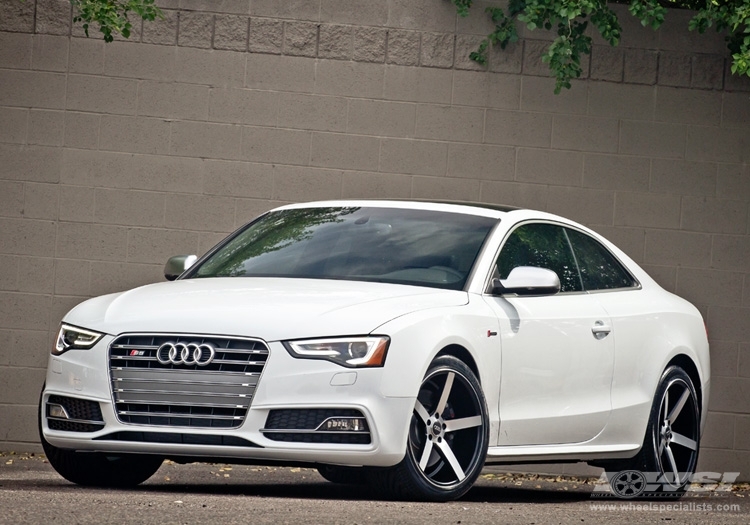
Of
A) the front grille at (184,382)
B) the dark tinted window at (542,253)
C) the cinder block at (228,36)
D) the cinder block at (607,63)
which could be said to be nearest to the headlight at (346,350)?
the front grille at (184,382)

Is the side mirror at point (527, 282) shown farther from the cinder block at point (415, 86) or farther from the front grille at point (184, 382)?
the cinder block at point (415, 86)

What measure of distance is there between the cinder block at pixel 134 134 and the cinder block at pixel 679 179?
3791mm

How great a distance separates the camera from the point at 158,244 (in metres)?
10.8

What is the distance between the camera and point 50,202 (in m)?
10.8

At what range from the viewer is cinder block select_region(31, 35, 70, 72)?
428 inches

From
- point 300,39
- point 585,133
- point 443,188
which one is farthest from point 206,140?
point 585,133

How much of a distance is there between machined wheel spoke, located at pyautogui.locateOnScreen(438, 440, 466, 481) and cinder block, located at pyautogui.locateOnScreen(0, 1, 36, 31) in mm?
5938

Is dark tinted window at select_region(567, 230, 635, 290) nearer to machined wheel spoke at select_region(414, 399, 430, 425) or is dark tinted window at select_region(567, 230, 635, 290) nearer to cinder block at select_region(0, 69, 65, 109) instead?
machined wheel spoke at select_region(414, 399, 430, 425)

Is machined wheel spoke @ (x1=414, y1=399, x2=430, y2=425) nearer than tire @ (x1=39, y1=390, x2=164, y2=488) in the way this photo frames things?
Yes

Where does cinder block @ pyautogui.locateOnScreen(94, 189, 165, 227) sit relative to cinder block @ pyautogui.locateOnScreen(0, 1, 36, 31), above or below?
below

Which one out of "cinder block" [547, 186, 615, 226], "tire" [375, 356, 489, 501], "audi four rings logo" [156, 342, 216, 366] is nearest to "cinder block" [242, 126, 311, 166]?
"cinder block" [547, 186, 615, 226]

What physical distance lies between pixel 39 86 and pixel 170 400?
5311 millimetres

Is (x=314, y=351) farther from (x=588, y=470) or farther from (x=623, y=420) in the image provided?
(x=588, y=470)

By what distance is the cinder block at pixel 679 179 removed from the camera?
1114 centimetres
